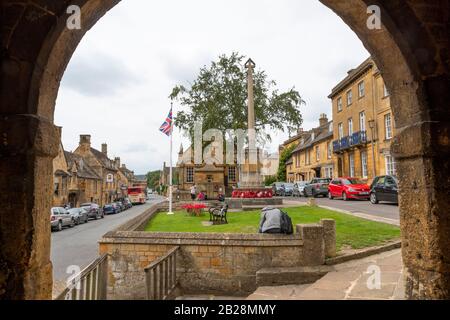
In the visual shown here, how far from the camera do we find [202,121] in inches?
1133

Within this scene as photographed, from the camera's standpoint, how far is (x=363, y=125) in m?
26.5

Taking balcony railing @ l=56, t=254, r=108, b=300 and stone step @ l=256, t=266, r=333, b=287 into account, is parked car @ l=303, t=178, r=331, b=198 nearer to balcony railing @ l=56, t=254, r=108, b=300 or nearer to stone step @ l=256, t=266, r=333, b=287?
stone step @ l=256, t=266, r=333, b=287

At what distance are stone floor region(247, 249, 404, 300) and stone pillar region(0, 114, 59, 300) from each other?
145 inches

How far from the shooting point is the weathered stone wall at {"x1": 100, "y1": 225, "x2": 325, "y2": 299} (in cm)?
682

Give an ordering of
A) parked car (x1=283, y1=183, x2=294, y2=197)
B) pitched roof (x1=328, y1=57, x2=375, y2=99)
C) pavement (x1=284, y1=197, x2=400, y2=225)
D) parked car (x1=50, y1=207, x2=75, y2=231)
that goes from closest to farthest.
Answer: pavement (x1=284, y1=197, x2=400, y2=225) < parked car (x1=50, y1=207, x2=75, y2=231) < pitched roof (x1=328, y1=57, x2=375, y2=99) < parked car (x1=283, y1=183, x2=294, y2=197)

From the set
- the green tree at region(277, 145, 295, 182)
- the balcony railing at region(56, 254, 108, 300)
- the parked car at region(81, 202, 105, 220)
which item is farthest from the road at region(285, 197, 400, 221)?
the green tree at region(277, 145, 295, 182)

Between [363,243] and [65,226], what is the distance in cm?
2321

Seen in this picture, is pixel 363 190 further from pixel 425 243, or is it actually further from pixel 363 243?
pixel 425 243

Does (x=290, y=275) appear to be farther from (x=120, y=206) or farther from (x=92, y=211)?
(x=120, y=206)

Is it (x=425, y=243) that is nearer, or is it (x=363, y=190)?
(x=425, y=243)

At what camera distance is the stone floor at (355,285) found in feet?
14.6

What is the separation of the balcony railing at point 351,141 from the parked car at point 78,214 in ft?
79.9

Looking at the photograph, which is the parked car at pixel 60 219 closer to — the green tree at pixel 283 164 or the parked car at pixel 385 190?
the parked car at pixel 385 190
